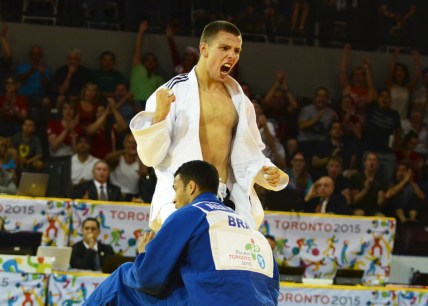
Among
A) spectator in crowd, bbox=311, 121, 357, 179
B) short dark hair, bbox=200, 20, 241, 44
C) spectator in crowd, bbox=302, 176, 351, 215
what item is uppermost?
short dark hair, bbox=200, 20, 241, 44

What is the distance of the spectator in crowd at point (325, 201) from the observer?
10719mm

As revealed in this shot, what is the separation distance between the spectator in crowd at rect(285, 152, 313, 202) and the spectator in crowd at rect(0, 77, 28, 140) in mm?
3281

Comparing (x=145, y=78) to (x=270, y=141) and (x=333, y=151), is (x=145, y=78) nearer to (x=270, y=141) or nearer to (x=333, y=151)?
(x=270, y=141)

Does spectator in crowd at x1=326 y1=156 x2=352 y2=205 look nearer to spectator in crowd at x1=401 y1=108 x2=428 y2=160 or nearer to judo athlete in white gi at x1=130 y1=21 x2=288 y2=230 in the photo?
spectator in crowd at x1=401 y1=108 x2=428 y2=160

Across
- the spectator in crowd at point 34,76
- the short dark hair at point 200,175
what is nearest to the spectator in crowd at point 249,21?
the spectator in crowd at point 34,76

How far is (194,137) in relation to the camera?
580cm

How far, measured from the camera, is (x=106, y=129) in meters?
11.7

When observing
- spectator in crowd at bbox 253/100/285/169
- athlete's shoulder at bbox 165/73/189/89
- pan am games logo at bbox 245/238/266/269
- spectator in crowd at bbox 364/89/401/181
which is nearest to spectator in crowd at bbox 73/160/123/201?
spectator in crowd at bbox 253/100/285/169

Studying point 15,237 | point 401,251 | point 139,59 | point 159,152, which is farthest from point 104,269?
point 139,59

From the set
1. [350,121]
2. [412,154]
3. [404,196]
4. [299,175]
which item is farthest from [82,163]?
[412,154]

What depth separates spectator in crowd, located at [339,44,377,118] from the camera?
13249mm

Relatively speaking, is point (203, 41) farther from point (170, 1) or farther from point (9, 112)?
point (170, 1)

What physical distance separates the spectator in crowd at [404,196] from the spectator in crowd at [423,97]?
1623 mm

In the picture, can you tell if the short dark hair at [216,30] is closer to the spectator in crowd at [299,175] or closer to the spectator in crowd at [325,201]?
the spectator in crowd at [325,201]
